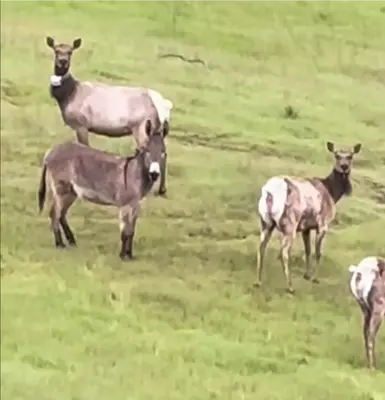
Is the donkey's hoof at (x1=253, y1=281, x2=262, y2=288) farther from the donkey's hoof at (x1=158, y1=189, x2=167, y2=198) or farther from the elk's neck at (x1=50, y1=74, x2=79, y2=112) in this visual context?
the elk's neck at (x1=50, y1=74, x2=79, y2=112)

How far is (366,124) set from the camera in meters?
1.94

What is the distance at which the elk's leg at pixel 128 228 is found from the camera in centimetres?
209

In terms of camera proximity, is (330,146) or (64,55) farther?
(64,55)

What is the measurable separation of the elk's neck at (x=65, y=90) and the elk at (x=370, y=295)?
2.09ft

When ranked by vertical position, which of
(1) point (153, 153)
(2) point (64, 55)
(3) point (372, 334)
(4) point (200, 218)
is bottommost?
(3) point (372, 334)

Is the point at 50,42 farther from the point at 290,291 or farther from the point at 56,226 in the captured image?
the point at 290,291

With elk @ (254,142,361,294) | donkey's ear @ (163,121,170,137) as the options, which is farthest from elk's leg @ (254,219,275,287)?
donkey's ear @ (163,121,170,137)

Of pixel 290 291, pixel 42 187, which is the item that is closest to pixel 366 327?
pixel 290 291

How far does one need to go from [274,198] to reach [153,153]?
9.8 inches

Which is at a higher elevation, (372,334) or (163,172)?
(163,172)

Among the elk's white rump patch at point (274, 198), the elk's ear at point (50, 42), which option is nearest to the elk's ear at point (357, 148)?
the elk's white rump patch at point (274, 198)

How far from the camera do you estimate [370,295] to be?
189 centimetres

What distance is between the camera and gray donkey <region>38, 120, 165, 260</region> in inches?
81.2

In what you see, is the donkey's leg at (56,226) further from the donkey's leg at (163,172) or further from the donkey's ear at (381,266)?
the donkey's ear at (381,266)
